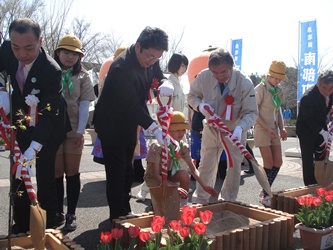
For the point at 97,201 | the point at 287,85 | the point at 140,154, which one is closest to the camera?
the point at 97,201

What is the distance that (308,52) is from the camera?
1160 cm

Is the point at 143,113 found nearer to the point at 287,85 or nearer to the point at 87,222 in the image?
the point at 87,222

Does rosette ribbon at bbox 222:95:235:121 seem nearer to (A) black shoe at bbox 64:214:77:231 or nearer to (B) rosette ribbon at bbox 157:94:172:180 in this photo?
(B) rosette ribbon at bbox 157:94:172:180

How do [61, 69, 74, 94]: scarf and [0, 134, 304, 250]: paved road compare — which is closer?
[0, 134, 304, 250]: paved road

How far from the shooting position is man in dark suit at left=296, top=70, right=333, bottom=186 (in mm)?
4516

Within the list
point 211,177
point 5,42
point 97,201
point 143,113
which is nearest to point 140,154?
point 97,201

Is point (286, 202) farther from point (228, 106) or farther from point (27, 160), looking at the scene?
point (27, 160)

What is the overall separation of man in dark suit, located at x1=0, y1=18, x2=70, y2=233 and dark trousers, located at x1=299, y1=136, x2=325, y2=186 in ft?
9.57

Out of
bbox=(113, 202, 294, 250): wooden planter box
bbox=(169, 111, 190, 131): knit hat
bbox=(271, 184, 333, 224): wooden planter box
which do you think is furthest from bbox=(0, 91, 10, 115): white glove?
bbox=(271, 184, 333, 224): wooden planter box

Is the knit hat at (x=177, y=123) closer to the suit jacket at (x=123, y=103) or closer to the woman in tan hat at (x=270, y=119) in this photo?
the suit jacket at (x=123, y=103)

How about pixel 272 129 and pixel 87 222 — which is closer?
pixel 87 222

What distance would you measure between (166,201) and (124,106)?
0.83 m

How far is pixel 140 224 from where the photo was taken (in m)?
3.09

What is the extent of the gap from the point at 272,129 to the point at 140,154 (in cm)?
206
